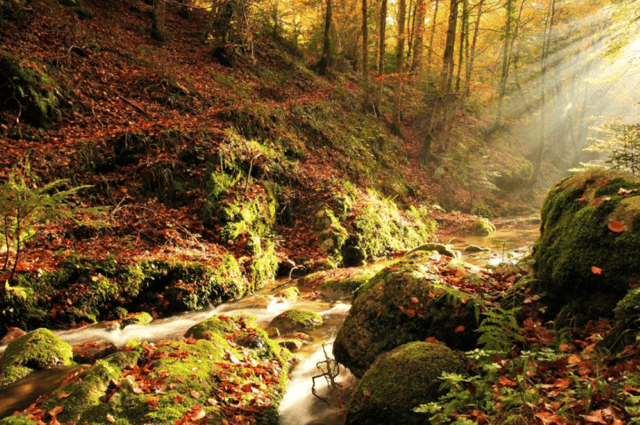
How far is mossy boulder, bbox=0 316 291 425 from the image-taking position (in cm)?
324

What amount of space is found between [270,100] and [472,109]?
1864cm

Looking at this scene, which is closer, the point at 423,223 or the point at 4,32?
the point at 4,32

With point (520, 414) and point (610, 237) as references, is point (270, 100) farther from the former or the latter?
point (520, 414)

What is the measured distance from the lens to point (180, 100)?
12.3 meters

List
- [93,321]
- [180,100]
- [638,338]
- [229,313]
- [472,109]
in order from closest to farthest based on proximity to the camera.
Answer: [638,338] → [93,321] → [229,313] → [180,100] → [472,109]

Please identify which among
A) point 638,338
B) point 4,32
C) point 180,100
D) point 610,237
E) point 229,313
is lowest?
point 229,313

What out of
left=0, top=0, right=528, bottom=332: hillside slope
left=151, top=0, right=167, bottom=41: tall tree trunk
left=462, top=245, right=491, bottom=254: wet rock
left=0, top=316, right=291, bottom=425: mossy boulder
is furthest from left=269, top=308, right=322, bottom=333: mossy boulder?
left=151, top=0, right=167, bottom=41: tall tree trunk

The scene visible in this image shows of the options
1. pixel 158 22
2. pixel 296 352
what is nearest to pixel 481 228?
pixel 296 352

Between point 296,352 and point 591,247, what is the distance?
3936mm

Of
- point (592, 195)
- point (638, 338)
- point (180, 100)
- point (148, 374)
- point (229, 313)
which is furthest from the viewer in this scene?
point (180, 100)

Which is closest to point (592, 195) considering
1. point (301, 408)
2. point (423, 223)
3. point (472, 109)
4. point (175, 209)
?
point (301, 408)

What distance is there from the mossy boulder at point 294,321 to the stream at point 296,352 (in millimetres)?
148

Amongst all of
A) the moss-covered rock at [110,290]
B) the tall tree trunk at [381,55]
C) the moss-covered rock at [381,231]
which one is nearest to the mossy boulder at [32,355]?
the moss-covered rock at [110,290]

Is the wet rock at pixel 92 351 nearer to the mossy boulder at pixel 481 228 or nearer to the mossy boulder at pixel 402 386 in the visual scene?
the mossy boulder at pixel 402 386
